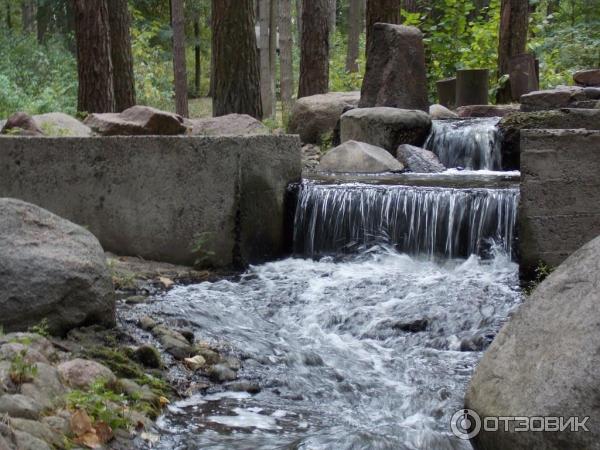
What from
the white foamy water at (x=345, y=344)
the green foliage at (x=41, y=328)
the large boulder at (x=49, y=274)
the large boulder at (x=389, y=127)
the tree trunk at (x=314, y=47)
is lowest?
the white foamy water at (x=345, y=344)

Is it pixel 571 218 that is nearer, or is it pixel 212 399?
pixel 212 399

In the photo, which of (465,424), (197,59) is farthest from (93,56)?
(197,59)

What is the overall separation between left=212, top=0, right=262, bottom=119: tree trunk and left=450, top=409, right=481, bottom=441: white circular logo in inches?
333

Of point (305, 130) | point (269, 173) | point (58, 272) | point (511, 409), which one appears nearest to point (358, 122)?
point (305, 130)

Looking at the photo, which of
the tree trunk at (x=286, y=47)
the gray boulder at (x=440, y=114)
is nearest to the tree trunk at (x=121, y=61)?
the tree trunk at (x=286, y=47)

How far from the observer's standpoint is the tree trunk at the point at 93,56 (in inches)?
465

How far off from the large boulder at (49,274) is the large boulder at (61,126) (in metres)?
3.39

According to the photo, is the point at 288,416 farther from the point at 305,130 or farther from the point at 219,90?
the point at 305,130

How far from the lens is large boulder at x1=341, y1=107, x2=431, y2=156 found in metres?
11.9

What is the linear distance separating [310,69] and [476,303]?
1027cm

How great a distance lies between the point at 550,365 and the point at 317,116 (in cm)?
1052

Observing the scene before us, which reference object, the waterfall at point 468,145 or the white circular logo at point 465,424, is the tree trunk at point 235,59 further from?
the white circular logo at point 465,424

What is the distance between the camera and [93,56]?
11.9 meters

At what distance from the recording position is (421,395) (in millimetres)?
4789
